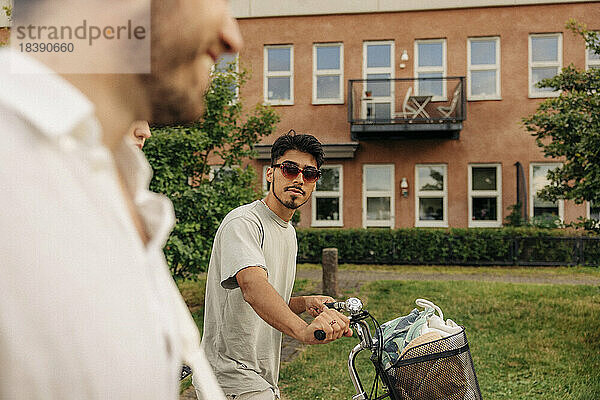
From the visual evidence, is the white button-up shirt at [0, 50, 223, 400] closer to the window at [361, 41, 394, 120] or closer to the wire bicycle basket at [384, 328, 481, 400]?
the wire bicycle basket at [384, 328, 481, 400]

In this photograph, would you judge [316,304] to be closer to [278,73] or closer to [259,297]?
[259,297]

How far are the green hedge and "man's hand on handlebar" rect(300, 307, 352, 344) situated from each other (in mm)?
13976

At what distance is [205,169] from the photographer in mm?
8258

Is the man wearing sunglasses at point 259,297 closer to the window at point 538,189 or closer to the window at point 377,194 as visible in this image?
the window at point 377,194

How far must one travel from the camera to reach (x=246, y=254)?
8.02ft

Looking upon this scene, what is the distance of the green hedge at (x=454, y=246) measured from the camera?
1538cm

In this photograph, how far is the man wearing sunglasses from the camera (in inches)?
89.4

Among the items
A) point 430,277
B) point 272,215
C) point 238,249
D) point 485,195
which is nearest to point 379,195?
point 485,195

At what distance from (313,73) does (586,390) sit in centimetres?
1499

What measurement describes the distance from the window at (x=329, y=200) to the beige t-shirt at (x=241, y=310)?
1603cm

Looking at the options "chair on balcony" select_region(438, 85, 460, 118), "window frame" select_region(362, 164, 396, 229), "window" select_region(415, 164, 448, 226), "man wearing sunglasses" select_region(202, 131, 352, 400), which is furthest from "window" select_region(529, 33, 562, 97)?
"man wearing sunglasses" select_region(202, 131, 352, 400)

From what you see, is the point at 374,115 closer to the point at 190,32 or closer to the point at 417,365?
the point at 417,365

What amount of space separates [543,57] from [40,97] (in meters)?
20.0

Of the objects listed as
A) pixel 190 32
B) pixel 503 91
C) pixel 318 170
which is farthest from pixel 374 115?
pixel 190 32
